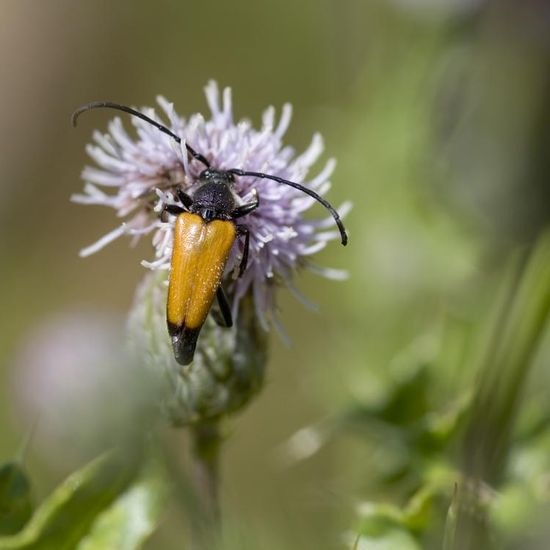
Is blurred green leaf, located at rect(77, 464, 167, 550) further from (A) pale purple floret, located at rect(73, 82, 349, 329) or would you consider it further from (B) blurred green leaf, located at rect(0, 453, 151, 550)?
(A) pale purple floret, located at rect(73, 82, 349, 329)

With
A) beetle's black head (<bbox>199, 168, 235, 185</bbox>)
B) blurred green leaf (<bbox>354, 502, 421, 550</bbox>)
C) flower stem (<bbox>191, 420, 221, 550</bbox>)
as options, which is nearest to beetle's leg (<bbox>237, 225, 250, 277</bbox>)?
beetle's black head (<bbox>199, 168, 235, 185</bbox>)

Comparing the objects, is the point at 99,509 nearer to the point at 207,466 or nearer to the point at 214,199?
the point at 207,466

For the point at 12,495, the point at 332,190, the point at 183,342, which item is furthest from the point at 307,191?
the point at 332,190

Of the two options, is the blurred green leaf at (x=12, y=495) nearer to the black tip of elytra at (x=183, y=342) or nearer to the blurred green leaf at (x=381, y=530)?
the black tip of elytra at (x=183, y=342)

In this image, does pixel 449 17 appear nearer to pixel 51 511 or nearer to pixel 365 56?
pixel 365 56

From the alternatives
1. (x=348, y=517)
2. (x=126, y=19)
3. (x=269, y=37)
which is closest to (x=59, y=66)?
(x=126, y=19)

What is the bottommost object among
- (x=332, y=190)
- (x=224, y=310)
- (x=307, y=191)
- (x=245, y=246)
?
(x=332, y=190)
